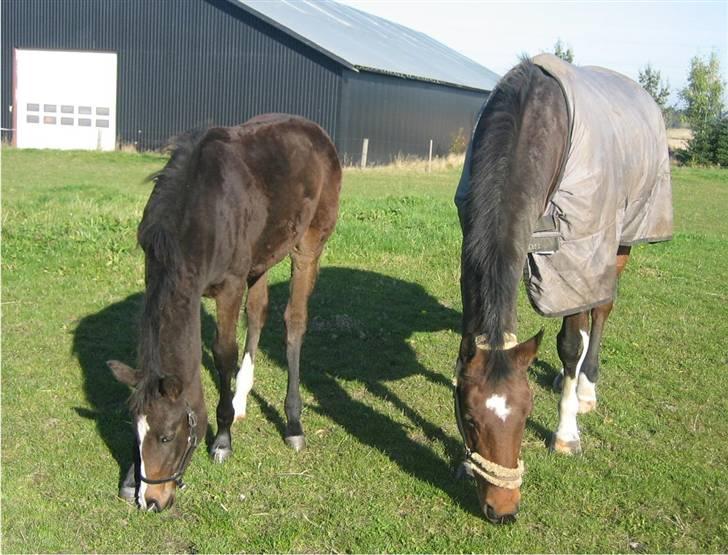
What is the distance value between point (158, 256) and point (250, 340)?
1.64 metres

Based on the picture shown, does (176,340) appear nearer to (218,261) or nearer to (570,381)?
(218,261)

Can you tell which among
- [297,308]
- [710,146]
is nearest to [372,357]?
[297,308]

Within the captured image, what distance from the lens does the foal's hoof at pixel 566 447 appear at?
459 cm

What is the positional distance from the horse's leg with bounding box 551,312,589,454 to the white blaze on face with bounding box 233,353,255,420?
1.95 meters

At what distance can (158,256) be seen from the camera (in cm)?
384

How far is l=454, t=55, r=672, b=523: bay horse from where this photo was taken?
3.38 meters

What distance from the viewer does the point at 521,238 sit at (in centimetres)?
363

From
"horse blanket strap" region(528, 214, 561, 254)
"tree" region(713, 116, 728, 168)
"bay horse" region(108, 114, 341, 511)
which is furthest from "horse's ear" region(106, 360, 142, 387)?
"tree" region(713, 116, 728, 168)

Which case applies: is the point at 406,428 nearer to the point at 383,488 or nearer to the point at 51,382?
the point at 383,488

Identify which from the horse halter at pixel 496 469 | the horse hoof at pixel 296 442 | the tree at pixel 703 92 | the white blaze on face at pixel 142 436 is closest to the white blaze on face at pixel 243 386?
the horse hoof at pixel 296 442

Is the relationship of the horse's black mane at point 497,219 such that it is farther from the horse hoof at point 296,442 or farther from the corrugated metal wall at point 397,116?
the corrugated metal wall at point 397,116

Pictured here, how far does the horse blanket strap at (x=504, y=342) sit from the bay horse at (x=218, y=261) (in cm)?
134

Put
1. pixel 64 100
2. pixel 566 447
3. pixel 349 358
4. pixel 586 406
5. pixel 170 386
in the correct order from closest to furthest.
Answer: pixel 170 386, pixel 566 447, pixel 586 406, pixel 349 358, pixel 64 100

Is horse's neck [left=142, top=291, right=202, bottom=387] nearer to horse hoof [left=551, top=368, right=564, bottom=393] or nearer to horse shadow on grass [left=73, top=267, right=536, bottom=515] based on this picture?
horse shadow on grass [left=73, top=267, right=536, bottom=515]
